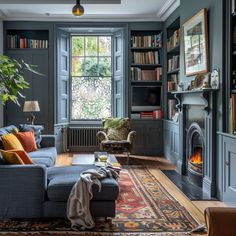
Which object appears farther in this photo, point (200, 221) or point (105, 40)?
point (105, 40)

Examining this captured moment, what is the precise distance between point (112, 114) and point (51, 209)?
5402 mm

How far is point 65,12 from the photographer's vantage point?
8008 millimetres

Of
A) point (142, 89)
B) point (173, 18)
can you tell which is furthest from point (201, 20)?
point (142, 89)

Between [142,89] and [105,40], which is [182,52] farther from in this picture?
[105,40]

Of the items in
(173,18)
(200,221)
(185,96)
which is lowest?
(200,221)

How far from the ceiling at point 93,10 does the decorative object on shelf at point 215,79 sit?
8.57ft

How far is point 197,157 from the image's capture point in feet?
18.7

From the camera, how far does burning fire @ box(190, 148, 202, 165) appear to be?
5.58 metres

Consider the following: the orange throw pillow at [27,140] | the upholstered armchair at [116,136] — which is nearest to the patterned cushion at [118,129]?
the upholstered armchair at [116,136]

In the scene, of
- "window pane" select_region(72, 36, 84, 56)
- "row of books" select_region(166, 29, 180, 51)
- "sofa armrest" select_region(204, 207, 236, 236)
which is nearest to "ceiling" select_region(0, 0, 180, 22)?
"row of books" select_region(166, 29, 180, 51)

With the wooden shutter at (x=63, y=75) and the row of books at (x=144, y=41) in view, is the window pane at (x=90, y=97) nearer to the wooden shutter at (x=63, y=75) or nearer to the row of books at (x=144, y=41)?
the wooden shutter at (x=63, y=75)

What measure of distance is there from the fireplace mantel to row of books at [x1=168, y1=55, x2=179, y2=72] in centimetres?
136

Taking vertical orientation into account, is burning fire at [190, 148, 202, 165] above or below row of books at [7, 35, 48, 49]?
below

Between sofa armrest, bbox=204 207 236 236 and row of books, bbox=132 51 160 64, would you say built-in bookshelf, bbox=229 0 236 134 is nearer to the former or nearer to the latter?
sofa armrest, bbox=204 207 236 236
